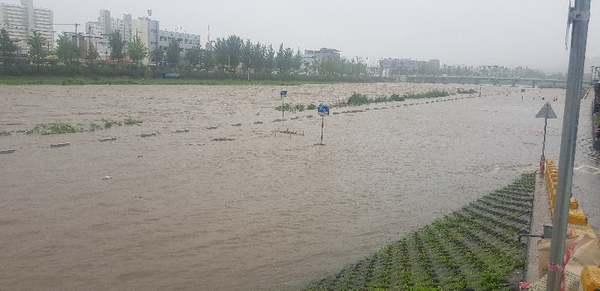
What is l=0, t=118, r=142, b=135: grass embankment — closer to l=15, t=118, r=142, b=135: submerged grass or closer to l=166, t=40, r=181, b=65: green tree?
l=15, t=118, r=142, b=135: submerged grass

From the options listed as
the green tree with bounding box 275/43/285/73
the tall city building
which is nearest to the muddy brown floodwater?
the green tree with bounding box 275/43/285/73

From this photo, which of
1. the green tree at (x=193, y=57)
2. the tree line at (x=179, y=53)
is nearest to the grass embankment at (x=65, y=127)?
the tree line at (x=179, y=53)

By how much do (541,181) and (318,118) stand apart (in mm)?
20347

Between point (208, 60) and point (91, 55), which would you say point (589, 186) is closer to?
point (91, 55)

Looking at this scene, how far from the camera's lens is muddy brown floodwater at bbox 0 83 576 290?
790 cm

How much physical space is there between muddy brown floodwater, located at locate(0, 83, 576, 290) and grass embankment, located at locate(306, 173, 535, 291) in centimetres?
66

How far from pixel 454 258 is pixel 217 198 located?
21.5 feet

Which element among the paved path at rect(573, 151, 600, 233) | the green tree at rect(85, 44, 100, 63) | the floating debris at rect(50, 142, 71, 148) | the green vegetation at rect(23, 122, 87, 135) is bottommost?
the paved path at rect(573, 151, 600, 233)

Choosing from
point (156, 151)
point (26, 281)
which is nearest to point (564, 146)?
point (26, 281)

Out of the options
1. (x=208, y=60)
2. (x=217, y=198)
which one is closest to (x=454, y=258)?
(x=217, y=198)

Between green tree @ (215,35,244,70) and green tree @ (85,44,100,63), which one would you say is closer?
green tree @ (85,44,100,63)

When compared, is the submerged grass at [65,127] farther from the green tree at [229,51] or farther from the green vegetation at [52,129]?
the green tree at [229,51]

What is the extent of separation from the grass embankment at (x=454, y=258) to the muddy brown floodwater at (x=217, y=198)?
657 millimetres

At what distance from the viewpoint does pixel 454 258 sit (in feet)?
25.1
